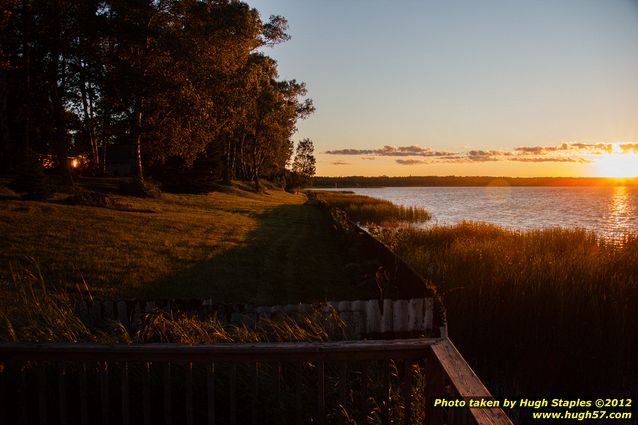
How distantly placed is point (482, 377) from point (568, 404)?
1.28 metres

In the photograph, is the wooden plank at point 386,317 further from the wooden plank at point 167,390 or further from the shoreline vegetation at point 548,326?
the wooden plank at point 167,390

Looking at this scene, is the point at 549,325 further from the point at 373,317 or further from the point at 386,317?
the point at 373,317

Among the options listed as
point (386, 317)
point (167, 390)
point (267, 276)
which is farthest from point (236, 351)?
point (267, 276)

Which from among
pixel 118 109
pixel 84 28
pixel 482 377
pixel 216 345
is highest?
pixel 84 28

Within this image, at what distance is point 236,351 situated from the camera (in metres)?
3.25

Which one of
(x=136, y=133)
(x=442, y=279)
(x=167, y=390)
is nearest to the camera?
(x=167, y=390)

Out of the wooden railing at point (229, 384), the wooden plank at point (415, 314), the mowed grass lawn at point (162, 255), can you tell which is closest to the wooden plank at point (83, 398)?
the wooden railing at point (229, 384)

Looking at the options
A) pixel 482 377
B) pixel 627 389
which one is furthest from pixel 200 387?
pixel 627 389

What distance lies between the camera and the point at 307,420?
4180 millimetres

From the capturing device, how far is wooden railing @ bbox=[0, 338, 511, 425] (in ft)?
10.6

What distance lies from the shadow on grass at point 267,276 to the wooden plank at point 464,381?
636cm

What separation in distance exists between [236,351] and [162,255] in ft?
35.9

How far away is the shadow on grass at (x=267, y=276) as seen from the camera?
10422 millimetres

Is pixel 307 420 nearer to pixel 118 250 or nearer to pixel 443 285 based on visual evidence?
pixel 443 285
